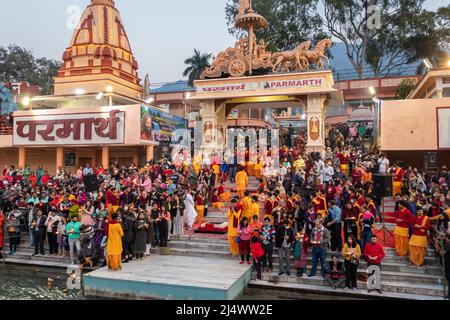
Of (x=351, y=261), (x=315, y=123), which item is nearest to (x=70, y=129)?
(x=315, y=123)

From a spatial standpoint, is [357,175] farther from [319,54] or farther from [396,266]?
[319,54]

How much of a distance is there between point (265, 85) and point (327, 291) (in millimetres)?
12923

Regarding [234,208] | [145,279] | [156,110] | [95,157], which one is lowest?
[145,279]

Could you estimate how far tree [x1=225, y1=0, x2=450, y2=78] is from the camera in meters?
35.4

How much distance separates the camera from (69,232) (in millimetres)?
11672

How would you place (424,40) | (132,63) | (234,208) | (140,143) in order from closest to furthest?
(234,208), (140,143), (132,63), (424,40)

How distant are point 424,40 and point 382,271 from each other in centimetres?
3387

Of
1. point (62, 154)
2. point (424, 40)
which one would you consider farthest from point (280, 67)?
point (424, 40)

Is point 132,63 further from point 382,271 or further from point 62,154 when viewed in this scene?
point 382,271

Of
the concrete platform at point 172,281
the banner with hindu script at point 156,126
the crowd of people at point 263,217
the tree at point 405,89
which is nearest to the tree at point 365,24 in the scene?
the tree at point 405,89

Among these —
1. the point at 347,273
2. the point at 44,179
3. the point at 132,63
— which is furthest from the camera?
the point at 132,63

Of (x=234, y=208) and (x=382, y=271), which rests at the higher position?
(x=234, y=208)

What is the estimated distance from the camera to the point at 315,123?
1938 cm

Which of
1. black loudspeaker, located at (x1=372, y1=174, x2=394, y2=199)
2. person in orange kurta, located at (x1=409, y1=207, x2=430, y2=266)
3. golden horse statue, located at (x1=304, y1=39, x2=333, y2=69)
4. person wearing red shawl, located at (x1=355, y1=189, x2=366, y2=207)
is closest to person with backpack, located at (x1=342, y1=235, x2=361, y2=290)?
person in orange kurta, located at (x1=409, y1=207, x2=430, y2=266)
